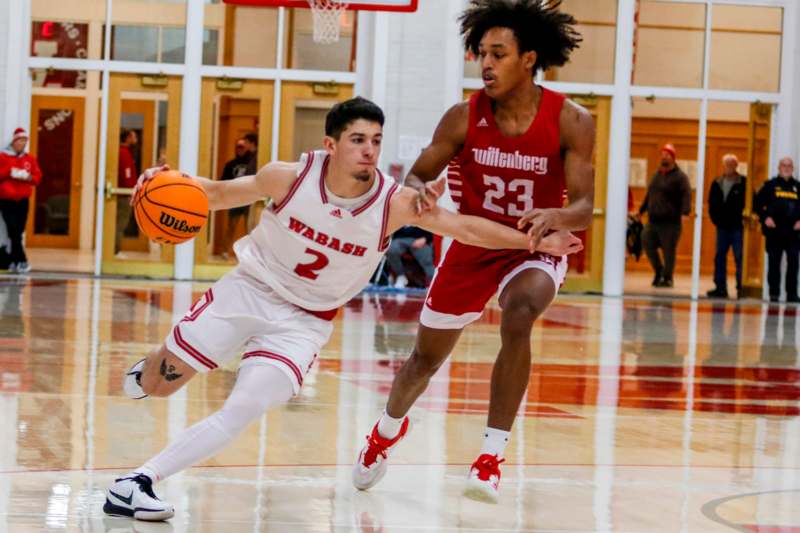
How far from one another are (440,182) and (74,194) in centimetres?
2168

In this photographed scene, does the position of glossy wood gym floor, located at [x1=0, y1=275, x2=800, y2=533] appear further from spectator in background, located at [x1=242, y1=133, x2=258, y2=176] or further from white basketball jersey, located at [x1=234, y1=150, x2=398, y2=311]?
spectator in background, located at [x1=242, y1=133, x2=258, y2=176]

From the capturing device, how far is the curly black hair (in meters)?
6.13

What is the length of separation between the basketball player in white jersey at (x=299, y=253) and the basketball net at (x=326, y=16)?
9.92 m

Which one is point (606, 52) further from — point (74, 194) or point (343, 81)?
point (74, 194)

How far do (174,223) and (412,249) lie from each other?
12.4m

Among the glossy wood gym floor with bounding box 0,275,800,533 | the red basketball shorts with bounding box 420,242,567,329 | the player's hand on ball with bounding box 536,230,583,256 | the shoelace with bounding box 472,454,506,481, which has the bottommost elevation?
the glossy wood gym floor with bounding box 0,275,800,533

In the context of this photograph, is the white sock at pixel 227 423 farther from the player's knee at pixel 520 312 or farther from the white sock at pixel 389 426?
the player's knee at pixel 520 312

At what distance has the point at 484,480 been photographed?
17.8 ft

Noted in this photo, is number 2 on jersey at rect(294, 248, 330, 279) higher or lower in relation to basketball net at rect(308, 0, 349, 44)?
lower

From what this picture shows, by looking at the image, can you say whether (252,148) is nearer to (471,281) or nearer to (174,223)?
(471,281)

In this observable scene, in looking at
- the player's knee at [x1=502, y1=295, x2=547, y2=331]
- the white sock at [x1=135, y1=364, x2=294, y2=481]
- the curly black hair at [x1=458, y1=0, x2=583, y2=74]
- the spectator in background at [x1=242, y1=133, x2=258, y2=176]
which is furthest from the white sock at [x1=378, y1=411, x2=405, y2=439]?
the spectator in background at [x1=242, y1=133, x2=258, y2=176]

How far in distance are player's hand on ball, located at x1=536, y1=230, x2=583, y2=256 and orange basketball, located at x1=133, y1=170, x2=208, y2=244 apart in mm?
1374

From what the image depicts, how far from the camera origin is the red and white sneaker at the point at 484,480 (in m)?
5.38

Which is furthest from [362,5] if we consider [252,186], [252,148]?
[252,186]
